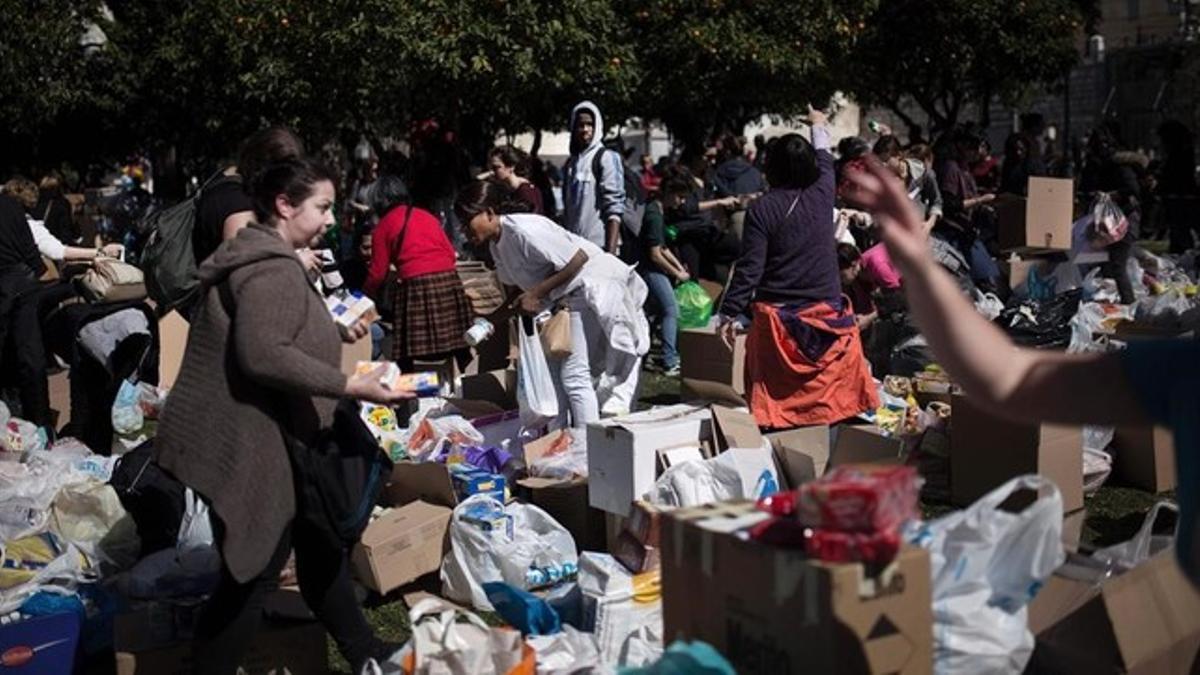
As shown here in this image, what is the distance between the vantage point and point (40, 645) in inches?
173

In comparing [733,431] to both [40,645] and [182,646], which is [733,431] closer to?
[182,646]

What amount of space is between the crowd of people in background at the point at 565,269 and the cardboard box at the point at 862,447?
1.07ft

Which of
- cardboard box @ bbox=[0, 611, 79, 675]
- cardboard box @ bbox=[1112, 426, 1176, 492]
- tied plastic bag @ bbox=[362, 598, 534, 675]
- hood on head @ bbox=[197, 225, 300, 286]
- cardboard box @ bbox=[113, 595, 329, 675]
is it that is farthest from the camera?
cardboard box @ bbox=[1112, 426, 1176, 492]

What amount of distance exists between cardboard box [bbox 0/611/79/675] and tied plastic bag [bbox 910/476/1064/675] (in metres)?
2.93

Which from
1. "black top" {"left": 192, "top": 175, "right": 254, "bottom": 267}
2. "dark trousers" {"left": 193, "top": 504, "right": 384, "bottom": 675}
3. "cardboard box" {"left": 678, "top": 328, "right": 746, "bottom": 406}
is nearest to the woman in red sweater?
"cardboard box" {"left": 678, "top": 328, "right": 746, "bottom": 406}

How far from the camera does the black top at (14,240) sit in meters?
7.86

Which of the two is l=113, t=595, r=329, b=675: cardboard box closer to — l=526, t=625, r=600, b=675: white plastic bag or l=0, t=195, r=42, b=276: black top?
l=526, t=625, r=600, b=675: white plastic bag

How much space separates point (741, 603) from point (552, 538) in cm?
256

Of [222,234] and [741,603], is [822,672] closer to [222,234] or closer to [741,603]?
[741,603]

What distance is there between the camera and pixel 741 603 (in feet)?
8.89

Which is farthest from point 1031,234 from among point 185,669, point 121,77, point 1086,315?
point 121,77

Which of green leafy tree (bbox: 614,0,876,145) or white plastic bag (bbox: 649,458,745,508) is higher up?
green leafy tree (bbox: 614,0,876,145)

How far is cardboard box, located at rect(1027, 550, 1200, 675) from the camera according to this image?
329 cm

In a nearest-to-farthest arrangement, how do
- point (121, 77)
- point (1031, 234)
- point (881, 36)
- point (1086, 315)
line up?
point (1086, 315) < point (1031, 234) < point (121, 77) < point (881, 36)
